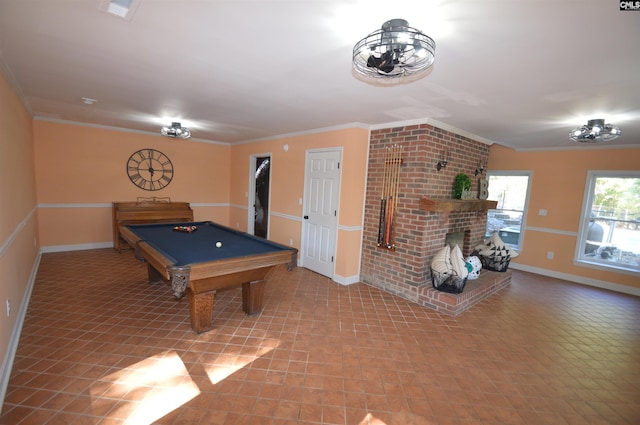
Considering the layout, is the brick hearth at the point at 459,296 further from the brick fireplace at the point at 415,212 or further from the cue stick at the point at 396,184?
the cue stick at the point at 396,184

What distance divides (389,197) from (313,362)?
2470 millimetres

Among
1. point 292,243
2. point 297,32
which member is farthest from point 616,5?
point 292,243

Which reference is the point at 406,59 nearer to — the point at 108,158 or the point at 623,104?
the point at 623,104

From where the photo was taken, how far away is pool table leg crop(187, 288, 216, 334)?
265 cm

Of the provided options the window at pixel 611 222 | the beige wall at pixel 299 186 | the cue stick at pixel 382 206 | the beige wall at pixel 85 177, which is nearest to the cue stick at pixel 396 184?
the cue stick at pixel 382 206

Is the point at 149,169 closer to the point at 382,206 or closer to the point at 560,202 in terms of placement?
the point at 382,206

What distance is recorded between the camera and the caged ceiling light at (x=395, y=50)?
1.38 metres

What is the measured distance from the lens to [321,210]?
4617 mm

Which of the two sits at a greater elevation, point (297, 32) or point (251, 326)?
point (297, 32)

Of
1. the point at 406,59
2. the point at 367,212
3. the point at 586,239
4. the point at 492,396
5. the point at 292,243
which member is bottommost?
the point at 492,396

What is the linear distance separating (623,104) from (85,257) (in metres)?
7.50

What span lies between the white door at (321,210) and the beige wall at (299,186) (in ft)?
0.38

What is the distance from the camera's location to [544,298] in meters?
Result: 4.16

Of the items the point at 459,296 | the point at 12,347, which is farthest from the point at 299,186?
the point at 12,347
